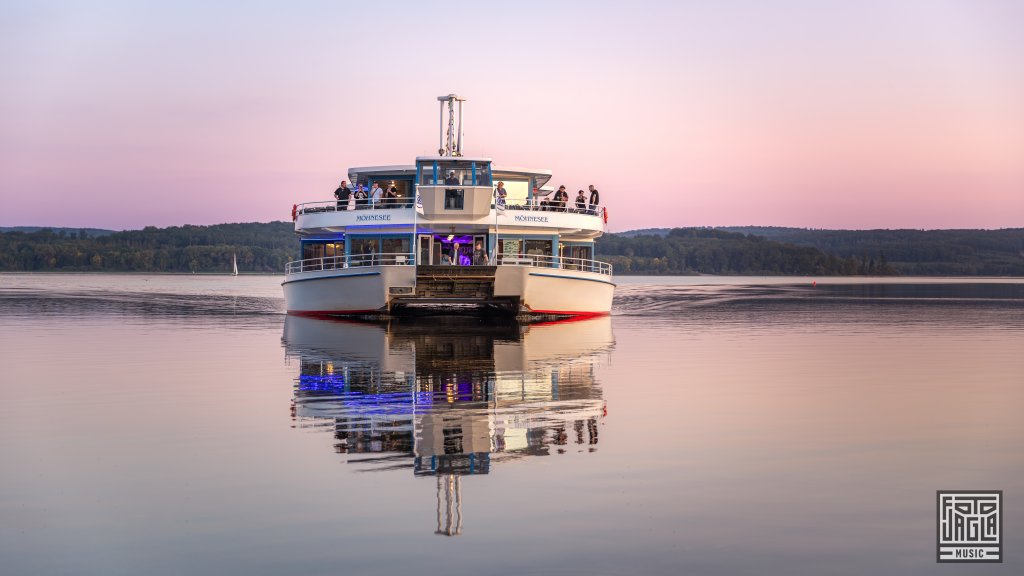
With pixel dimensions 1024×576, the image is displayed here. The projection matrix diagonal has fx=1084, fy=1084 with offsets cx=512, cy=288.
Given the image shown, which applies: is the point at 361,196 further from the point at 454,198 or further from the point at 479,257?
the point at 454,198

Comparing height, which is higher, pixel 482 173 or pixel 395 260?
pixel 482 173

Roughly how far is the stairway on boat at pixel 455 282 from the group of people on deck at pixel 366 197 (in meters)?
3.92

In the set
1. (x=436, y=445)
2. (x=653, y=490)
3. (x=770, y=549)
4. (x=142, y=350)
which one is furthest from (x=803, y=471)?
(x=142, y=350)

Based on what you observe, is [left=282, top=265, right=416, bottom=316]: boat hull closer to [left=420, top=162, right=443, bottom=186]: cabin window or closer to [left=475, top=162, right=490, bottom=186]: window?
[left=420, top=162, right=443, bottom=186]: cabin window

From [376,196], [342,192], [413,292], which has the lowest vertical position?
[413,292]

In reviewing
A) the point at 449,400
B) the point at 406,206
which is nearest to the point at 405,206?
the point at 406,206

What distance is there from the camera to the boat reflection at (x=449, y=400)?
36.2 ft

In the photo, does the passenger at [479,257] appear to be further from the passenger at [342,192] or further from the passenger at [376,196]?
the passenger at [342,192]

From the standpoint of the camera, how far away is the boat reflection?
1102 cm

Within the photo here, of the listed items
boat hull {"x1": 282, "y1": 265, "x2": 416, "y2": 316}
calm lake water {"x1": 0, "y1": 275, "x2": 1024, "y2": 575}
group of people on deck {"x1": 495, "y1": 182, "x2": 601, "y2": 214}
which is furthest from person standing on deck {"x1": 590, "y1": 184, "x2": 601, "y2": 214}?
calm lake water {"x1": 0, "y1": 275, "x2": 1024, "y2": 575}

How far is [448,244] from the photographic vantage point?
1705 inches

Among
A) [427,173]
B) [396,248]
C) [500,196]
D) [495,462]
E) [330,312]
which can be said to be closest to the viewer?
[495,462]

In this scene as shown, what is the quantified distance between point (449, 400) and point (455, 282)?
2240 centimetres

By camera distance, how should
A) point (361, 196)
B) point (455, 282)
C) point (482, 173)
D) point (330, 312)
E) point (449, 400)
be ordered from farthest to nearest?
point (361, 196)
point (330, 312)
point (482, 173)
point (455, 282)
point (449, 400)
